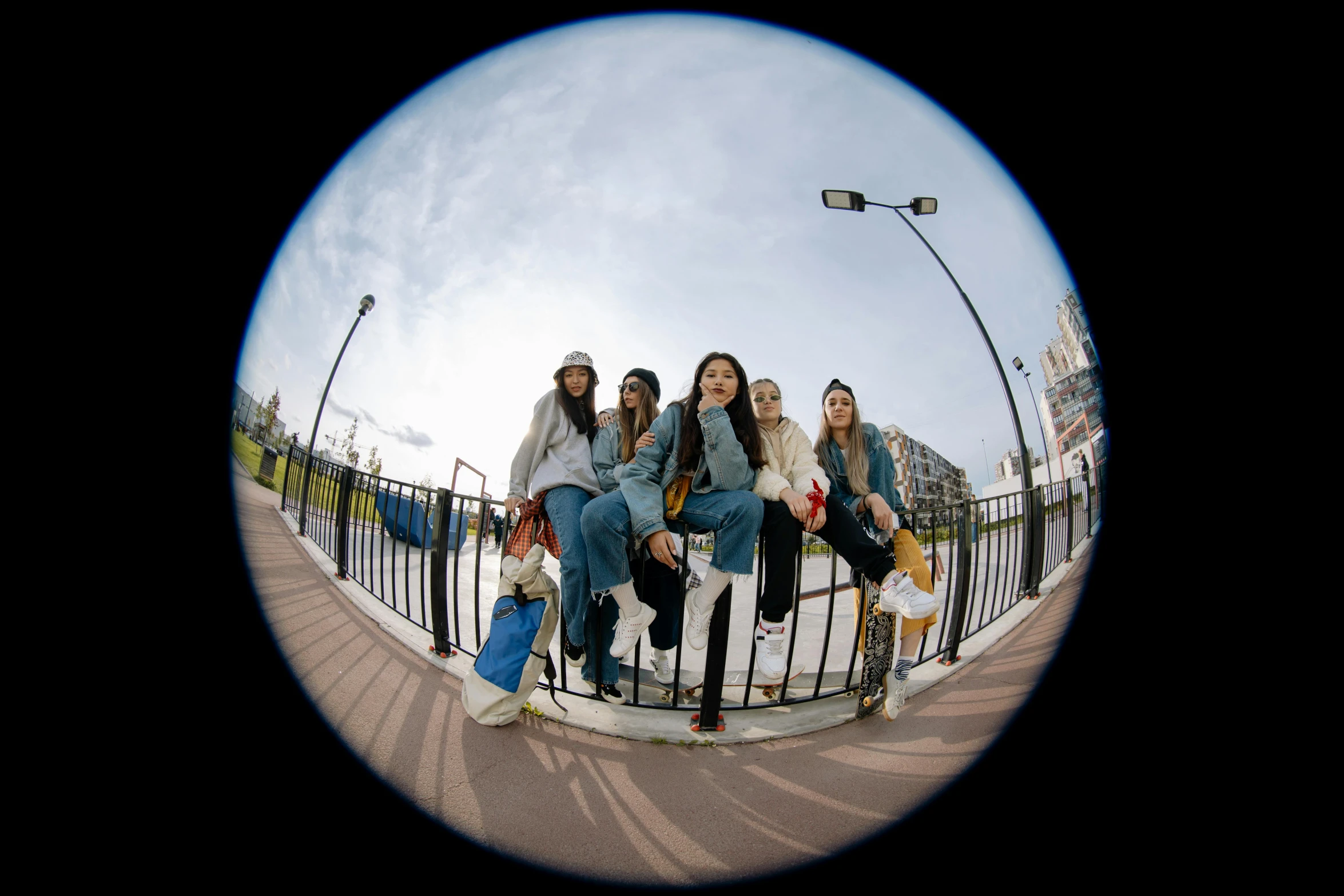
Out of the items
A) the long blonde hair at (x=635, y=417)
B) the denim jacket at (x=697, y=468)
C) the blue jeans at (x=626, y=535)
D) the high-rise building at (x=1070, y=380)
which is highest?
the high-rise building at (x=1070, y=380)

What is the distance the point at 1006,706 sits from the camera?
A: 1.10m

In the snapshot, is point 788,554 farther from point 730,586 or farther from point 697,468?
point 697,468

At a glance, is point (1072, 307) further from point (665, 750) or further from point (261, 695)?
point (261, 695)

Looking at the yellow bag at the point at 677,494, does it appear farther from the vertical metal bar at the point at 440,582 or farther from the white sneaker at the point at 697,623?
the vertical metal bar at the point at 440,582

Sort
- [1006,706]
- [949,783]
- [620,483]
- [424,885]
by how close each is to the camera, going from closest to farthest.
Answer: [424,885]
[949,783]
[1006,706]
[620,483]

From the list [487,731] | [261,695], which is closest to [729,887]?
[487,731]

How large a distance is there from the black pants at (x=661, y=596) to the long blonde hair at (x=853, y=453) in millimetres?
808

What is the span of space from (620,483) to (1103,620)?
4.50ft

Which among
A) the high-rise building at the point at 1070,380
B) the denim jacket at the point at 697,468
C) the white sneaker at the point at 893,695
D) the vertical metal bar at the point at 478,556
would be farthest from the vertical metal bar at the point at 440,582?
the high-rise building at the point at 1070,380

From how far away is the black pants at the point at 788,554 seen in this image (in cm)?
128

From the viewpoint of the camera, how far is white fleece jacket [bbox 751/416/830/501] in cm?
140

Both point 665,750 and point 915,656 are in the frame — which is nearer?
point 665,750

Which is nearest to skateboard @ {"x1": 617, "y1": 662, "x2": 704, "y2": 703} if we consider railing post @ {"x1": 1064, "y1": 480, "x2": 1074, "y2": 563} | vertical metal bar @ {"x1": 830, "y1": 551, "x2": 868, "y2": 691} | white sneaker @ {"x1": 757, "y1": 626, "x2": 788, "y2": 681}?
white sneaker @ {"x1": 757, "y1": 626, "x2": 788, "y2": 681}

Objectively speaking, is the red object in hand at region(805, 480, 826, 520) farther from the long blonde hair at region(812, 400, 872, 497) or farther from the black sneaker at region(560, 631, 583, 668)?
the black sneaker at region(560, 631, 583, 668)
